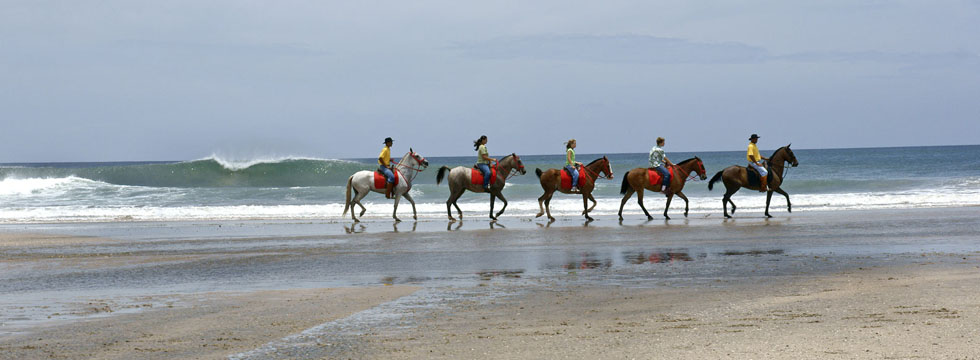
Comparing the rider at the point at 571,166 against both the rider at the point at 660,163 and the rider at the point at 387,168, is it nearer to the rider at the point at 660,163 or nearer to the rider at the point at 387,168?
the rider at the point at 660,163

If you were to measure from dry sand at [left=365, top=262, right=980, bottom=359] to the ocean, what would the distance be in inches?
557

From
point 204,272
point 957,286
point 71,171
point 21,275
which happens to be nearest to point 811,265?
point 957,286

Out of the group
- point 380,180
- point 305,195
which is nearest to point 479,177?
point 380,180

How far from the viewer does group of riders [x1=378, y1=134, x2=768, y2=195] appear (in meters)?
20.9

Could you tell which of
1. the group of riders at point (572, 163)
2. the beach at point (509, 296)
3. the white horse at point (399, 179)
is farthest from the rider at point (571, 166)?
the beach at point (509, 296)

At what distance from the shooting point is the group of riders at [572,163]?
20922 millimetres

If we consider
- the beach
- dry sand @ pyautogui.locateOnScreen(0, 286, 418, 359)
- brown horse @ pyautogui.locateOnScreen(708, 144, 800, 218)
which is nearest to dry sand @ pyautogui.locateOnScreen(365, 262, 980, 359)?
the beach

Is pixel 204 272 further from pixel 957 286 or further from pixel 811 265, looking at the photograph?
pixel 957 286

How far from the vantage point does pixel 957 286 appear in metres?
7.87

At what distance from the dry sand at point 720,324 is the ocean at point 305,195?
1414 cm

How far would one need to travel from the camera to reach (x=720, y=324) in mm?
6250

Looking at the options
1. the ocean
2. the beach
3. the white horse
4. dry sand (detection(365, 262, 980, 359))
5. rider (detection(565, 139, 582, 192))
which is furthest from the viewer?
the ocean

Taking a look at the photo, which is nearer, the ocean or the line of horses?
the line of horses

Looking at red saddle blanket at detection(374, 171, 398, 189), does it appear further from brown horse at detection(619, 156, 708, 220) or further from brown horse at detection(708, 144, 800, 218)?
brown horse at detection(708, 144, 800, 218)
